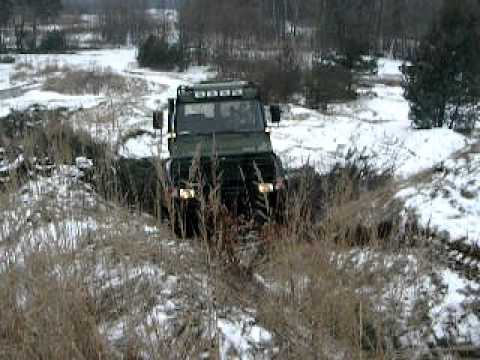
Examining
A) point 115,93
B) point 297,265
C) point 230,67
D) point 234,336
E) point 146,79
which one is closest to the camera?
point 234,336

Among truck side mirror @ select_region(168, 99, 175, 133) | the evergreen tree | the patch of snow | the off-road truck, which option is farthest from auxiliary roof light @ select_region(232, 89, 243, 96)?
the evergreen tree

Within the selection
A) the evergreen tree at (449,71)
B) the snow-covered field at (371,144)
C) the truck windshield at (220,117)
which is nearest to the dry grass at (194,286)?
the snow-covered field at (371,144)

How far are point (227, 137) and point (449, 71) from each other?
1108 cm

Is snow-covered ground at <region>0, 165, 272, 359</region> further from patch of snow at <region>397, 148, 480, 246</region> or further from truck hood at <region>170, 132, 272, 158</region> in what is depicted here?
patch of snow at <region>397, 148, 480, 246</region>

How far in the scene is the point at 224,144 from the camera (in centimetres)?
703

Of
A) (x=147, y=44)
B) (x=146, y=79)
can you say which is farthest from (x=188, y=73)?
(x=146, y=79)

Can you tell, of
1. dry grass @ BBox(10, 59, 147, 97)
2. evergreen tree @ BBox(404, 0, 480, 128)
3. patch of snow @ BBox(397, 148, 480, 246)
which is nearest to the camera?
patch of snow @ BBox(397, 148, 480, 246)

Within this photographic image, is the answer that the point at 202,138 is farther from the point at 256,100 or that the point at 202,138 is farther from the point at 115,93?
the point at 115,93

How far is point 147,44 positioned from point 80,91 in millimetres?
15723

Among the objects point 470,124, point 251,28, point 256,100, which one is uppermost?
point 251,28

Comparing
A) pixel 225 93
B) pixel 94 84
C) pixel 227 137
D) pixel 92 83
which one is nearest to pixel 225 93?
pixel 225 93

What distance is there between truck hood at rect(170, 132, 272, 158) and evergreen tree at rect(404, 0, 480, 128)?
1055 centimetres

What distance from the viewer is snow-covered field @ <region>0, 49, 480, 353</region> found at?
4.60 metres

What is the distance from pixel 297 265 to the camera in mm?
3867
